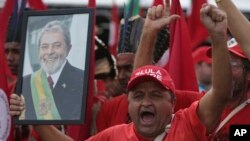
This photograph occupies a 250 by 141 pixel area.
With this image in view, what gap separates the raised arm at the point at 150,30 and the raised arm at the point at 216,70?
643 mm

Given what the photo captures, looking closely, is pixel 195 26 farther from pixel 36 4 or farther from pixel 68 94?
pixel 68 94

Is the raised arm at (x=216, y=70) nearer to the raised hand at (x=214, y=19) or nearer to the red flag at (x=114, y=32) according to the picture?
the raised hand at (x=214, y=19)

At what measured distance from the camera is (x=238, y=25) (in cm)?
523

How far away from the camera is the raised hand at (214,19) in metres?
4.94

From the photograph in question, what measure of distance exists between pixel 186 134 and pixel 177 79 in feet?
5.28

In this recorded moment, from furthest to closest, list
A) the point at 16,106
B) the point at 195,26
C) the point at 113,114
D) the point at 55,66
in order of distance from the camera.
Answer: the point at 195,26 < the point at 113,114 < the point at 55,66 < the point at 16,106

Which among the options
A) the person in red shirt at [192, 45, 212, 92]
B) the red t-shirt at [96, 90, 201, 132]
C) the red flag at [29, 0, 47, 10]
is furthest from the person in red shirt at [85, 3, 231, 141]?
the person in red shirt at [192, 45, 212, 92]

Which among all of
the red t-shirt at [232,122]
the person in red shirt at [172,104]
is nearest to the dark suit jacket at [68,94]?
the person in red shirt at [172,104]

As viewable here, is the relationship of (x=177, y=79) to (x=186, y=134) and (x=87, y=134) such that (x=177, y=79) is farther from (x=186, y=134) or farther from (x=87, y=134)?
(x=186, y=134)

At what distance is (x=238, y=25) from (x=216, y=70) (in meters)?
0.34

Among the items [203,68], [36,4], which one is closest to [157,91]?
[36,4]

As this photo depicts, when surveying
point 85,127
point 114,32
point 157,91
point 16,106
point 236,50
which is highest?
point 114,32

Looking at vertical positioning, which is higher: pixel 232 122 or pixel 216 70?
pixel 216 70

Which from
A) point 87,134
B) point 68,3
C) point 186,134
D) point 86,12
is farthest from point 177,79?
point 68,3
